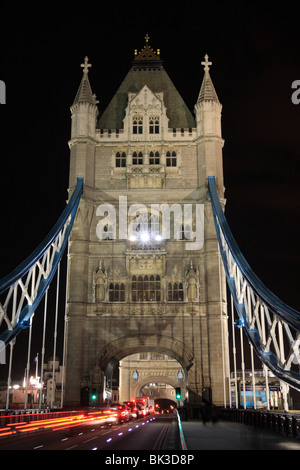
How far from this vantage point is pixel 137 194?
4912 cm

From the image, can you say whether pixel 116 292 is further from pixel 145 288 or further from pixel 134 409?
pixel 134 409

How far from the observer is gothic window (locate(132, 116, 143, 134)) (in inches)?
2060

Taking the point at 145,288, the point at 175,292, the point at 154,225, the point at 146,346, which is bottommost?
the point at 146,346

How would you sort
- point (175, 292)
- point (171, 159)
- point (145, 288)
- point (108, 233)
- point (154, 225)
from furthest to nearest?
point (171, 159) < point (154, 225) < point (108, 233) < point (145, 288) < point (175, 292)

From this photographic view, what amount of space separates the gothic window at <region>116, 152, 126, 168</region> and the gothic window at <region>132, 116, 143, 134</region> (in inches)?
106

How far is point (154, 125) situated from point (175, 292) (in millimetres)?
16354

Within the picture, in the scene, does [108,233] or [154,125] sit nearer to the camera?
[108,233]

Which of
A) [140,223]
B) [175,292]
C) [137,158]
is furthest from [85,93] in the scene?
[175,292]

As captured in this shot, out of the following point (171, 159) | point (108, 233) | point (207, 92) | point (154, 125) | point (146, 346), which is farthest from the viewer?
point (154, 125)

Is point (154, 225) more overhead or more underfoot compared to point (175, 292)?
more overhead

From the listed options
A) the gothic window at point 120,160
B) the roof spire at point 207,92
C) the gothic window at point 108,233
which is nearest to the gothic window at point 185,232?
the gothic window at point 108,233

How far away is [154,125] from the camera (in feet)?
172

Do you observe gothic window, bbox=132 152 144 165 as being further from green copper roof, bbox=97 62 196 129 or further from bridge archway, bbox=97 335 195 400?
bridge archway, bbox=97 335 195 400

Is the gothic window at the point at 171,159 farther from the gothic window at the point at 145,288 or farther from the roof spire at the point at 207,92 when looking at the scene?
the gothic window at the point at 145,288
